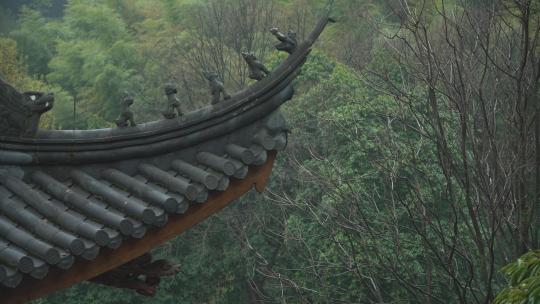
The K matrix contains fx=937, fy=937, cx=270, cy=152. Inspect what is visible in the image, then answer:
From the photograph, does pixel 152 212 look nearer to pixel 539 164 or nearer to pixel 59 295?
pixel 539 164

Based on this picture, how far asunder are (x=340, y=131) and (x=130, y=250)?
13413 mm

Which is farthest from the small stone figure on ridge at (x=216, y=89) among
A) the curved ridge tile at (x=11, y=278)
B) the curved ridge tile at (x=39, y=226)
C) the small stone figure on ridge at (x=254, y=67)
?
the curved ridge tile at (x=11, y=278)

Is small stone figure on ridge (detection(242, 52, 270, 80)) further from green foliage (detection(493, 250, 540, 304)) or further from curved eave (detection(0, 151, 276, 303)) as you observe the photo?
green foliage (detection(493, 250, 540, 304))

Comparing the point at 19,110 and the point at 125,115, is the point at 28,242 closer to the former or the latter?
the point at 19,110

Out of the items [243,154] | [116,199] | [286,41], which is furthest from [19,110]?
[286,41]

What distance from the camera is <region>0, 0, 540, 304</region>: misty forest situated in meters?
6.34

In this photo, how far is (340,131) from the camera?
16.9 metres

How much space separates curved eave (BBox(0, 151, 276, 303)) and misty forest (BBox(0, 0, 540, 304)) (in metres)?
1.14

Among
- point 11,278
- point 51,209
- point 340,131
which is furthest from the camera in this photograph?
point 340,131

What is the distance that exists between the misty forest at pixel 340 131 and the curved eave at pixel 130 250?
1.14m

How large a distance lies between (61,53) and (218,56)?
8.36 metres

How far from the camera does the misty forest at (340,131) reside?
634 cm

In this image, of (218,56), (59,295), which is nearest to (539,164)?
(59,295)

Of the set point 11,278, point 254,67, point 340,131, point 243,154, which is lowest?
point 340,131
